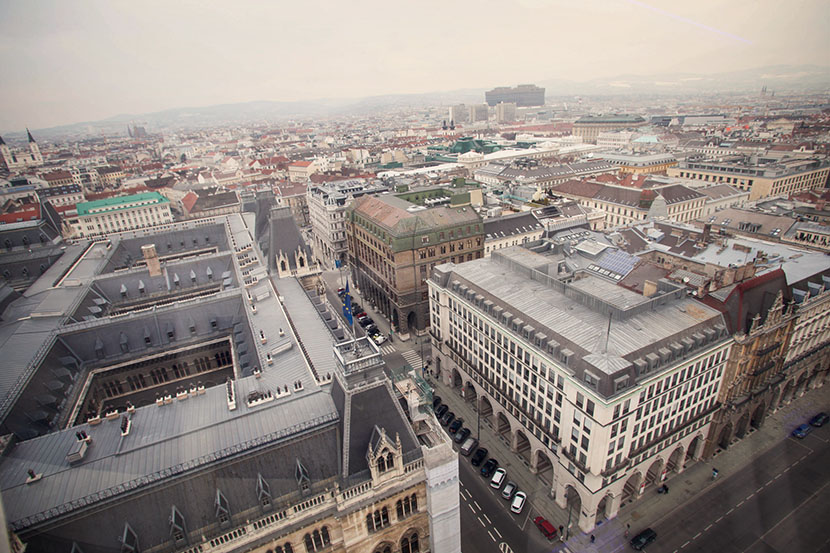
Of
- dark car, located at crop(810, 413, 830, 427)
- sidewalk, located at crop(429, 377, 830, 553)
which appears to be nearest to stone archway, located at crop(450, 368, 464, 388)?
sidewalk, located at crop(429, 377, 830, 553)

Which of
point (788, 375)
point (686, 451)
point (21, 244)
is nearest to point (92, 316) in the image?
point (21, 244)

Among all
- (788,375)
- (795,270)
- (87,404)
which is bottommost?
(788,375)

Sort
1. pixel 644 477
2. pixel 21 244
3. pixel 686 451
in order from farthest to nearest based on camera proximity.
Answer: pixel 21 244 < pixel 686 451 < pixel 644 477

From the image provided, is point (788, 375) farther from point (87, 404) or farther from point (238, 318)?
point (87, 404)

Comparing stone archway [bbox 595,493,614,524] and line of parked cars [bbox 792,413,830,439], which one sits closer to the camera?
stone archway [bbox 595,493,614,524]

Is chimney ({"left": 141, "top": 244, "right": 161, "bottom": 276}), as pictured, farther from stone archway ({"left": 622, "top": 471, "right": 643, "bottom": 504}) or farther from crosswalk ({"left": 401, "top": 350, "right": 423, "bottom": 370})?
stone archway ({"left": 622, "top": 471, "right": 643, "bottom": 504})

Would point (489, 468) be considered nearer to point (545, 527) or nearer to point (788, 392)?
point (545, 527)
